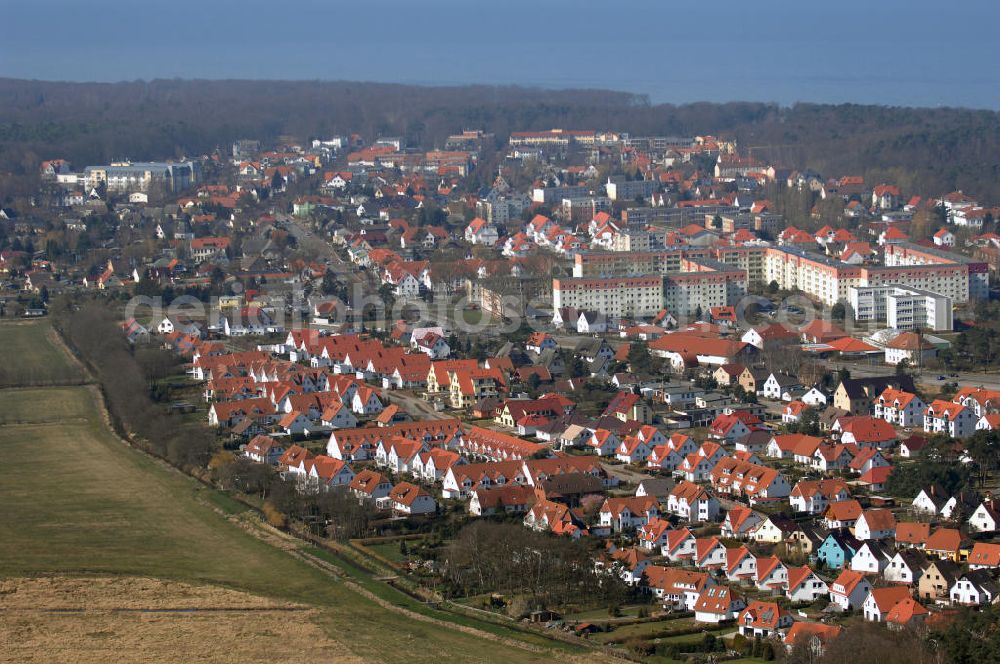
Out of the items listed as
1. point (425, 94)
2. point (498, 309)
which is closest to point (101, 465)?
point (498, 309)

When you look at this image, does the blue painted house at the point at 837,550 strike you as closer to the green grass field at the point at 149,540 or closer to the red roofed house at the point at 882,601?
the red roofed house at the point at 882,601

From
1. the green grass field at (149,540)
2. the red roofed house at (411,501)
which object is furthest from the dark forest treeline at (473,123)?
the green grass field at (149,540)

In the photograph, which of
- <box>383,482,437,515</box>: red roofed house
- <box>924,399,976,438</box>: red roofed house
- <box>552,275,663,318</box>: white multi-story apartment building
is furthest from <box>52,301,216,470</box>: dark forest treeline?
<box>924,399,976,438</box>: red roofed house

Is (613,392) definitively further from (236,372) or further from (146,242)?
(146,242)

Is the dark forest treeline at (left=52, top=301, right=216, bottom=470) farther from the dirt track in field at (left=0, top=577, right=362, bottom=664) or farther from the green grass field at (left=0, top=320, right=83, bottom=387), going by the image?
the dirt track in field at (left=0, top=577, right=362, bottom=664)

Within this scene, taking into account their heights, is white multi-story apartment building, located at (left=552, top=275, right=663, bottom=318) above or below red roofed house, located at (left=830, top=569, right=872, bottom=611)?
above

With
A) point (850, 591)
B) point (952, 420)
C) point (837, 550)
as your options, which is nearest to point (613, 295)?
point (952, 420)

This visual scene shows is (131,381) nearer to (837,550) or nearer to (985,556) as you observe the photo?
(837,550)
